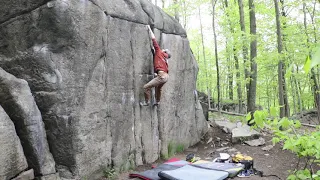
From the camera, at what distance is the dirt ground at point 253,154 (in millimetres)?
7906

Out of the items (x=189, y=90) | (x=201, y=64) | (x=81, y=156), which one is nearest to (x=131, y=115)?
(x=81, y=156)

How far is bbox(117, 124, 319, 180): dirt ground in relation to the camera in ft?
25.9

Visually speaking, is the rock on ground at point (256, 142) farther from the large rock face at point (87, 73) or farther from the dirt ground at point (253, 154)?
the large rock face at point (87, 73)

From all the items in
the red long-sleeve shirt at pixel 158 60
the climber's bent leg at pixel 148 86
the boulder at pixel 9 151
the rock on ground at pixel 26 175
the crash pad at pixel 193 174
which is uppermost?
the red long-sleeve shirt at pixel 158 60

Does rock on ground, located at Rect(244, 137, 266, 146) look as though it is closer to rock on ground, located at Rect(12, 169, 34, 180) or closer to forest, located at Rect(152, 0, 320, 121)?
forest, located at Rect(152, 0, 320, 121)

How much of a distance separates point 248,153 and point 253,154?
184 millimetres

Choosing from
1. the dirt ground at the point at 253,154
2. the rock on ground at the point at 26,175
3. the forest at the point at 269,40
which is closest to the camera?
the rock on ground at the point at 26,175

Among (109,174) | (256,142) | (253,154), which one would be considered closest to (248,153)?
(253,154)

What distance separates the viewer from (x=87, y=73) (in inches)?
250

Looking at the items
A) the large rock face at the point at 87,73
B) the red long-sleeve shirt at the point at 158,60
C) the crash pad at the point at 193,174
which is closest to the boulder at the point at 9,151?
the large rock face at the point at 87,73

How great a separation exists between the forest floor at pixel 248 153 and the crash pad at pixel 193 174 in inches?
32.0

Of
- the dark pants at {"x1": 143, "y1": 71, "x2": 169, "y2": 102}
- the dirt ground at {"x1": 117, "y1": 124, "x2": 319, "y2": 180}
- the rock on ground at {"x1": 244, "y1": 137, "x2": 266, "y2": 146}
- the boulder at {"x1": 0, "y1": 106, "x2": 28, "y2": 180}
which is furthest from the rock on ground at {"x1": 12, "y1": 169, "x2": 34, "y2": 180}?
the rock on ground at {"x1": 244, "y1": 137, "x2": 266, "y2": 146}

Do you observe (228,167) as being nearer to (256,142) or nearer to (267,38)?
(256,142)

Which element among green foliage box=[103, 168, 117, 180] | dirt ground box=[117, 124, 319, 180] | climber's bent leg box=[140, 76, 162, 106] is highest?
climber's bent leg box=[140, 76, 162, 106]
